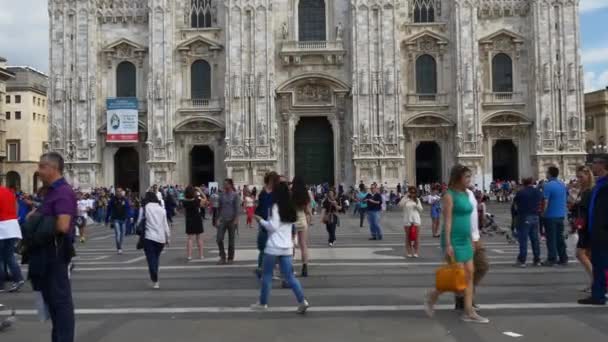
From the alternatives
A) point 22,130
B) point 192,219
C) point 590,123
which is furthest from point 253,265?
point 22,130

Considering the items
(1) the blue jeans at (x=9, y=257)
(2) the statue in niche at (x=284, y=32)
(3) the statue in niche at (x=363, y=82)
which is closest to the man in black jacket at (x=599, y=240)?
(1) the blue jeans at (x=9, y=257)

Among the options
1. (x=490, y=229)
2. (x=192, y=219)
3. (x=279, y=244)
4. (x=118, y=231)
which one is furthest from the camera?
(x=490, y=229)

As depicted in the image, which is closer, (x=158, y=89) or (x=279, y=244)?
(x=279, y=244)

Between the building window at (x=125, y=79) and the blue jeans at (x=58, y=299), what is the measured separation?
38095 millimetres

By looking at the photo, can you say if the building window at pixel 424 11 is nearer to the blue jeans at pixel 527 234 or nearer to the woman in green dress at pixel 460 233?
the blue jeans at pixel 527 234

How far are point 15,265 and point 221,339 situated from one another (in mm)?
5661

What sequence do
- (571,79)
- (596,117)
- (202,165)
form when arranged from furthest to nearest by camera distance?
1. (596,117)
2. (202,165)
3. (571,79)

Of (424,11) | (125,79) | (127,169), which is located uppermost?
(424,11)

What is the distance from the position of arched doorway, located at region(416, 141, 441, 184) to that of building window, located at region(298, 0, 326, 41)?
9.71m

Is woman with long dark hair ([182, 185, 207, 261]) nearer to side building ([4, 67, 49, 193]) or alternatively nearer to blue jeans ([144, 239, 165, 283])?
blue jeans ([144, 239, 165, 283])

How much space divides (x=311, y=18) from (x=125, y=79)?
12308 millimetres

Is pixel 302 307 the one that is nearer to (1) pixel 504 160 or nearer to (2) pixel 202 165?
(2) pixel 202 165

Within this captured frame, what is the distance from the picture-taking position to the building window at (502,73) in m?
42.5

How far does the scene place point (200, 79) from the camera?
141 feet
